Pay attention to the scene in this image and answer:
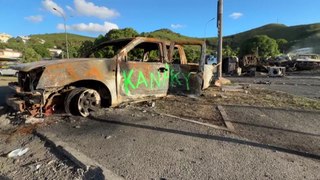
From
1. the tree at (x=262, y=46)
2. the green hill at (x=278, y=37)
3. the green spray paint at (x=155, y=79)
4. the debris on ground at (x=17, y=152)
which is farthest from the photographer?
the green hill at (x=278, y=37)

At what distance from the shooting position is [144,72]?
7.75 metres

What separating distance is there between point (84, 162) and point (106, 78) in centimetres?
300

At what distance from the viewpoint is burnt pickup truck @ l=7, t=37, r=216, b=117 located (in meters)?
6.16

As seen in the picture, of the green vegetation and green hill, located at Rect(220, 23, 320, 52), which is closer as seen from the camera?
the green vegetation

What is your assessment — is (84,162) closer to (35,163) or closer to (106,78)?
(35,163)

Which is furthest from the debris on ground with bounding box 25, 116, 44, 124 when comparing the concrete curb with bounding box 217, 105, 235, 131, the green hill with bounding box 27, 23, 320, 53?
the green hill with bounding box 27, 23, 320, 53

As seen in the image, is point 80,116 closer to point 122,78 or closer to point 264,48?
point 122,78

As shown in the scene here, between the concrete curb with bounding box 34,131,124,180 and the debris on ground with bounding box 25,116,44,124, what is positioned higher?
the debris on ground with bounding box 25,116,44,124

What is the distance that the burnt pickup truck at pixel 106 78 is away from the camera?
6160 mm

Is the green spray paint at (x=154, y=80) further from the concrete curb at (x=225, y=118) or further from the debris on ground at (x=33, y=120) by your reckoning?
the debris on ground at (x=33, y=120)

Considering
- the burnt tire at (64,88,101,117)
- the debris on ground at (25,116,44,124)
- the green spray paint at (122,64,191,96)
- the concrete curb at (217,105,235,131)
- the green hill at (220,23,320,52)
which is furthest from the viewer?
the green hill at (220,23,320,52)

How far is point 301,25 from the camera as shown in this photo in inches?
6703

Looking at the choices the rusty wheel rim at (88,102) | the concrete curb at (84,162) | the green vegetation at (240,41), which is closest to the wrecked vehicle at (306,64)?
the green vegetation at (240,41)

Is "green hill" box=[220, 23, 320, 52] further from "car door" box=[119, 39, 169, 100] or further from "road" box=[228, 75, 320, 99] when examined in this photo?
"car door" box=[119, 39, 169, 100]
